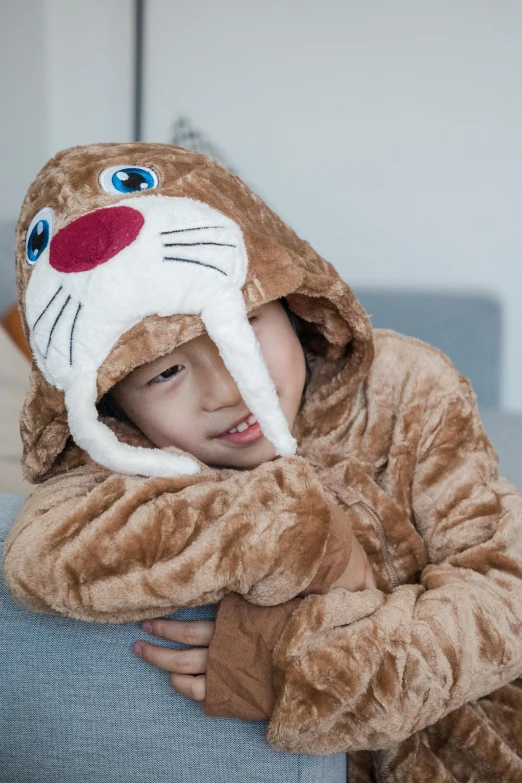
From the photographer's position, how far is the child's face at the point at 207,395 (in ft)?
2.82

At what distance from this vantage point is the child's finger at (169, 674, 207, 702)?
693mm

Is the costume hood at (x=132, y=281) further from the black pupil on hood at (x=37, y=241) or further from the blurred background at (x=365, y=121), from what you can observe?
the blurred background at (x=365, y=121)

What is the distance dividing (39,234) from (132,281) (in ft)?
0.50

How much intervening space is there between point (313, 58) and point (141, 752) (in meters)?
1.98

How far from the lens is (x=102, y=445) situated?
76cm

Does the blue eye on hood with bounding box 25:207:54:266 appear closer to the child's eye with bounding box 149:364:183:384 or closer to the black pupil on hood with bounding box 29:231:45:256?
the black pupil on hood with bounding box 29:231:45:256

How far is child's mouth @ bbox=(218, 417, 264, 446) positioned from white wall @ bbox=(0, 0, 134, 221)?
109 centimetres

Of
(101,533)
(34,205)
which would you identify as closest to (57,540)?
(101,533)

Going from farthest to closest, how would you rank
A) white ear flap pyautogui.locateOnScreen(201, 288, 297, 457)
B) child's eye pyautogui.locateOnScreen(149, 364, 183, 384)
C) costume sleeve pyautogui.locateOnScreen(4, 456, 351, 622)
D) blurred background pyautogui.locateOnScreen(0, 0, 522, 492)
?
blurred background pyautogui.locateOnScreen(0, 0, 522, 492), child's eye pyautogui.locateOnScreen(149, 364, 183, 384), white ear flap pyautogui.locateOnScreen(201, 288, 297, 457), costume sleeve pyautogui.locateOnScreen(4, 456, 351, 622)

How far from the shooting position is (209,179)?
0.84 metres

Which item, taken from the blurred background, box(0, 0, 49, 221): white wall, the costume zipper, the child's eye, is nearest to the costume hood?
the child's eye

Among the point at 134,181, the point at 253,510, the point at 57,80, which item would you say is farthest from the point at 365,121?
the point at 253,510

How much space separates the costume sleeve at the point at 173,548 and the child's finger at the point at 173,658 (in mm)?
40

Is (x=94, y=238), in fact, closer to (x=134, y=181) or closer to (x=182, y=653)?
(x=134, y=181)
